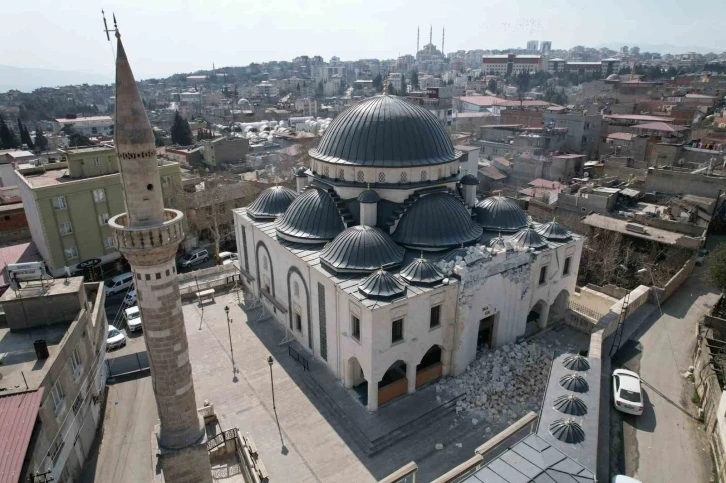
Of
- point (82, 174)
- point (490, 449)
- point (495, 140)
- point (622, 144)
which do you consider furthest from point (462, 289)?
point (495, 140)

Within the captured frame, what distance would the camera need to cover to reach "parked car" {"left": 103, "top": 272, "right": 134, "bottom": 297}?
1129 inches

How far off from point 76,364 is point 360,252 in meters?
11.6

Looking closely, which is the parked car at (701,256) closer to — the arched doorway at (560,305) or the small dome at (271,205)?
the arched doorway at (560,305)

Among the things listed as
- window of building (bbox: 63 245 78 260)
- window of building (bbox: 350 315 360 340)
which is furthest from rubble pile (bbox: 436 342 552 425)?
window of building (bbox: 63 245 78 260)

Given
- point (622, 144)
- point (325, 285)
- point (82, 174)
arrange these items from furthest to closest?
point (622, 144)
point (82, 174)
point (325, 285)

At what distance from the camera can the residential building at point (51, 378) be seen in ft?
42.4

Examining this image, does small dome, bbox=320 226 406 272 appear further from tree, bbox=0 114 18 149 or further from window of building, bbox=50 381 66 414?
tree, bbox=0 114 18 149

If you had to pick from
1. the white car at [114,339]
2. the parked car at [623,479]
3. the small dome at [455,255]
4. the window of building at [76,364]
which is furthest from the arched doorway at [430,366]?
the white car at [114,339]

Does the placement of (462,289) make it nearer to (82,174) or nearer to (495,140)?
(82,174)

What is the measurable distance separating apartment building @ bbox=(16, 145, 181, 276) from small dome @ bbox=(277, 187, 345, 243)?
15.7m

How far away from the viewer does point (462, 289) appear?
18391mm

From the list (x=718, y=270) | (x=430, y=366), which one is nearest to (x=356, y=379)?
(x=430, y=366)

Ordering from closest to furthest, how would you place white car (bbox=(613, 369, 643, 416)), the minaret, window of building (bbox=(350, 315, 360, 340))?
the minaret → white car (bbox=(613, 369, 643, 416)) → window of building (bbox=(350, 315, 360, 340))

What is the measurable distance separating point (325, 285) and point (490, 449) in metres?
9.97
